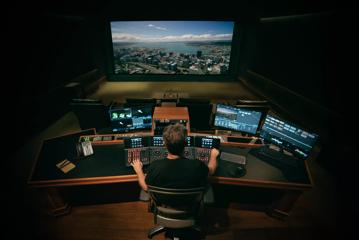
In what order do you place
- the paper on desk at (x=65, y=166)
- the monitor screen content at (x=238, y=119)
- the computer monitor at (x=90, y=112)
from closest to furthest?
the paper on desk at (x=65, y=166)
the monitor screen content at (x=238, y=119)
the computer monitor at (x=90, y=112)

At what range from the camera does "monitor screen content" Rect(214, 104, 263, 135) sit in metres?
2.73

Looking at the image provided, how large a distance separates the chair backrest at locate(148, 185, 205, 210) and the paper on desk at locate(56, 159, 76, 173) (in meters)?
1.19

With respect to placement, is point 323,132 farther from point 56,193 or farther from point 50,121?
point 50,121

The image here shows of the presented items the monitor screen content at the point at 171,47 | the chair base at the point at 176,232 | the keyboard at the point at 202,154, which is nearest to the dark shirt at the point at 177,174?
the keyboard at the point at 202,154

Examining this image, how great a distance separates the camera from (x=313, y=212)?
2.70 metres

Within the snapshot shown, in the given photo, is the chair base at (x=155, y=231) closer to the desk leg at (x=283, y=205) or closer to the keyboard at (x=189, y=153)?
the keyboard at (x=189, y=153)

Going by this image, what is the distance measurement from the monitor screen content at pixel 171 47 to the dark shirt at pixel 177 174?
763 centimetres

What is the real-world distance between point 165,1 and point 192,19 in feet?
3.92

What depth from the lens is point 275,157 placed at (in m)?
2.48

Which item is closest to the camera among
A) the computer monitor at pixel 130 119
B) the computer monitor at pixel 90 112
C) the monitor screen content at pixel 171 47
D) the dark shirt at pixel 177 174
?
the dark shirt at pixel 177 174

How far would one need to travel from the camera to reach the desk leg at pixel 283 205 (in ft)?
7.83

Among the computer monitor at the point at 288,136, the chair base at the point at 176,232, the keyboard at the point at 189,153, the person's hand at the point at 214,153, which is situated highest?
the computer monitor at the point at 288,136

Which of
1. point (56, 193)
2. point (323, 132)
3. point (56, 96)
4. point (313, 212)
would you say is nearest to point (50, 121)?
point (56, 96)


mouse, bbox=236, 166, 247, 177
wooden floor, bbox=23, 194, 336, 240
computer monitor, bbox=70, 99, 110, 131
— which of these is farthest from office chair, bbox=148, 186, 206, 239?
computer monitor, bbox=70, 99, 110, 131
